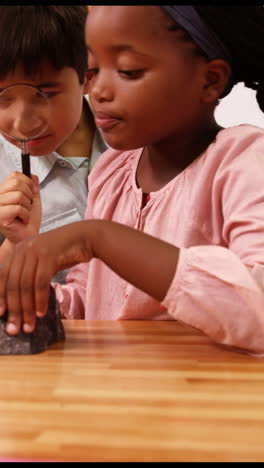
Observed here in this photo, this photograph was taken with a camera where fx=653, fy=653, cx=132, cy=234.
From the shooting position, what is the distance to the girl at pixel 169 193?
2.28 ft

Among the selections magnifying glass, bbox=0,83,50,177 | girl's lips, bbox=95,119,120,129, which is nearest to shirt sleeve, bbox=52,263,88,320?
magnifying glass, bbox=0,83,50,177

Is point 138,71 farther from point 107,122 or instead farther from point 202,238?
point 202,238

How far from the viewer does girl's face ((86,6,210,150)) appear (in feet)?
2.52

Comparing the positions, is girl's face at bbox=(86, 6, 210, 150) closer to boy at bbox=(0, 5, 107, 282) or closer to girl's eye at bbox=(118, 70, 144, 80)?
girl's eye at bbox=(118, 70, 144, 80)

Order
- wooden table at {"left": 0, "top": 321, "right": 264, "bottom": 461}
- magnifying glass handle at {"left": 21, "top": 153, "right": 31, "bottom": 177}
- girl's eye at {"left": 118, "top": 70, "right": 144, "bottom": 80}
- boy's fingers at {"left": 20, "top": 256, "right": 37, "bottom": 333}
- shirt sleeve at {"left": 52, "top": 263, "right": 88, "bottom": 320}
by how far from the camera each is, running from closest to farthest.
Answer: wooden table at {"left": 0, "top": 321, "right": 264, "bottom": 461} → boy's fingers at {"left": 20, "top": 256, "right": 37, "bottom": 333} → girl's eye at {"left": 118, "top": 70, "right": 144, "bottom": 80} → magnifying glass handle at {"left": 21, "top": 153, "right": 31, "bottom": 177} → shirt sleeve at {"left": 52, "top": 263, "right": 88, "bottom": 320}

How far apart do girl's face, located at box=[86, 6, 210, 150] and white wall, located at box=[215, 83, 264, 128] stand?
0.16 meters

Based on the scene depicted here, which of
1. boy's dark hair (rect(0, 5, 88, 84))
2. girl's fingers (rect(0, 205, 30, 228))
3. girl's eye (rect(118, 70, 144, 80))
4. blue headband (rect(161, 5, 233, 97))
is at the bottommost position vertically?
girl's fingers (rect(0, 205, 30, 228))

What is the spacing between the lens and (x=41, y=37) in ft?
3.71

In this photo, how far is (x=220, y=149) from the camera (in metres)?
0.86

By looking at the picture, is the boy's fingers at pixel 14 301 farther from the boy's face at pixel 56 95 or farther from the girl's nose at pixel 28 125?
the boy's face at pixel 56 95

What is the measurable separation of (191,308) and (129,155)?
0.40 meters

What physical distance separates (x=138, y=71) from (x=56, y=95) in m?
0.38

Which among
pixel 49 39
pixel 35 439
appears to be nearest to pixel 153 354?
pixel 35 439

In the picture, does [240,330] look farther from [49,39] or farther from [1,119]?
[49,39]
